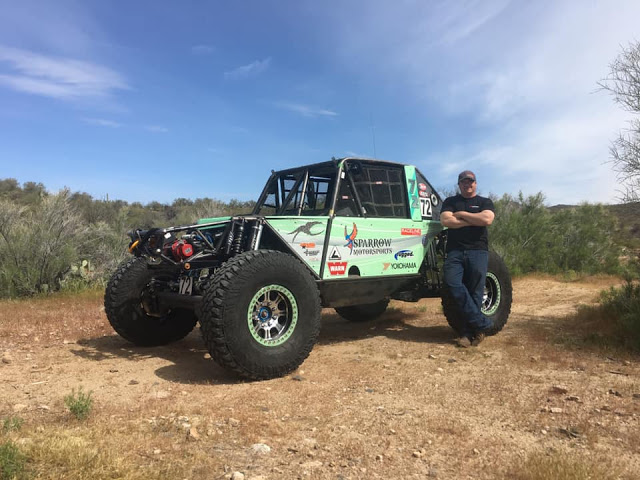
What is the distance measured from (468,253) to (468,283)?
0.38 metres

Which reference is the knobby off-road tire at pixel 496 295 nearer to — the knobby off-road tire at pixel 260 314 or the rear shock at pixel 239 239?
the knobby off-road tire at pixel 260 314

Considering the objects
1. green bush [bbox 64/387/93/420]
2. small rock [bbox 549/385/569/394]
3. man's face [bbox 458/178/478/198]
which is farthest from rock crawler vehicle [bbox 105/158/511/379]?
small rock [bbox 549/385/569/394]

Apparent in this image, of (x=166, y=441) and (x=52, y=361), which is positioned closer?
(x=166, y=441)

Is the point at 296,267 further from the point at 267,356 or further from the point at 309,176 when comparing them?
the point at 309,176

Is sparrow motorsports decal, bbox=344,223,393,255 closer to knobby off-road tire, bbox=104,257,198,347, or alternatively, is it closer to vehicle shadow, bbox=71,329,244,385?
vehicle shadow, bbox=71,329,244,385

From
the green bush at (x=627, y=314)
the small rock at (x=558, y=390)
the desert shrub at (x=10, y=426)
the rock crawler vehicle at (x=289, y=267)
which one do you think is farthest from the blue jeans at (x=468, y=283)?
the desert shrub at (x=10, y=426)

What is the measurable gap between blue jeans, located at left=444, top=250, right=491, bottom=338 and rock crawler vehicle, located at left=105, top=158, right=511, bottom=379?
232mm

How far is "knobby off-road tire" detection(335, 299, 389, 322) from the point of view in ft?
23.7

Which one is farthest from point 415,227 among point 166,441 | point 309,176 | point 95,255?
point 95,255

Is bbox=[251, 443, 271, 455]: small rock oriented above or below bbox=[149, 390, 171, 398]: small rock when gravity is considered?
above

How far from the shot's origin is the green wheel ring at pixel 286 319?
4160 mm

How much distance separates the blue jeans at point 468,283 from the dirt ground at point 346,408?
29cm

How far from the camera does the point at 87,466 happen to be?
2.21 meters

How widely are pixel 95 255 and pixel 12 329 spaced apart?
489 cm
